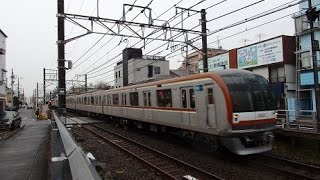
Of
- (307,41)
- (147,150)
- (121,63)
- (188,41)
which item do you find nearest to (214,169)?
(147,150)

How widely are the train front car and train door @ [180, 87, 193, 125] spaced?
83.4 inches

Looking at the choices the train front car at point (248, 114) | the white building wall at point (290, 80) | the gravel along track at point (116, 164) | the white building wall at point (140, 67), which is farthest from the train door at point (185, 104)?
the white building wall at point (140, 67)

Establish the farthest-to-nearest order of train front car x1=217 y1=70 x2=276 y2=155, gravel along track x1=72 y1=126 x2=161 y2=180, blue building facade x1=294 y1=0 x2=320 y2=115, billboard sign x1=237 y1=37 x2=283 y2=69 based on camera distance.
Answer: billboard sign x1=237 y1=37 x2=283 y2=69
blue building facade x1=294 y1=0 x2=320 y2=115
train front car x1=217 y1=70 x2=276 y2=155
gravel along track x1=72 y1=126 x2=161 y2=180

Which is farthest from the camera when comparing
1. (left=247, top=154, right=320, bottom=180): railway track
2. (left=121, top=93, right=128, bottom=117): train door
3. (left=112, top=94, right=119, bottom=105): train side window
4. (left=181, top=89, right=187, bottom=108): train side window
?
(left=112, top=94, right=119, bottom=105): train side window

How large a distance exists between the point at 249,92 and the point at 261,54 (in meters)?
15.3

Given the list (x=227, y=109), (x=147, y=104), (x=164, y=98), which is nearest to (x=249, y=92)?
(x=227, y=109)

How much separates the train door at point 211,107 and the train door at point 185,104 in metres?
1.48

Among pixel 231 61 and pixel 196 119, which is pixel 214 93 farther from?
pixel 231 61

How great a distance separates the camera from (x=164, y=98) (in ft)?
49.8

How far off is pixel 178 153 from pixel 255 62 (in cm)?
1517

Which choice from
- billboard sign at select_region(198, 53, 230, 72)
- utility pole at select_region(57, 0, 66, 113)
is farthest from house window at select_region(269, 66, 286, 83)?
utility pole at select_region(57, 0, 66, 113)

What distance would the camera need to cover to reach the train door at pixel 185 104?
42.2 feet

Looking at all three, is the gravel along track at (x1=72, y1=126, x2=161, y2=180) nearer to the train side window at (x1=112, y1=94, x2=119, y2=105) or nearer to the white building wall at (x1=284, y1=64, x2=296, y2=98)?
the train side window at (x1=112, y1=94, x2=119, y2=105)

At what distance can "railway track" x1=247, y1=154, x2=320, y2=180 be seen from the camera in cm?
913
